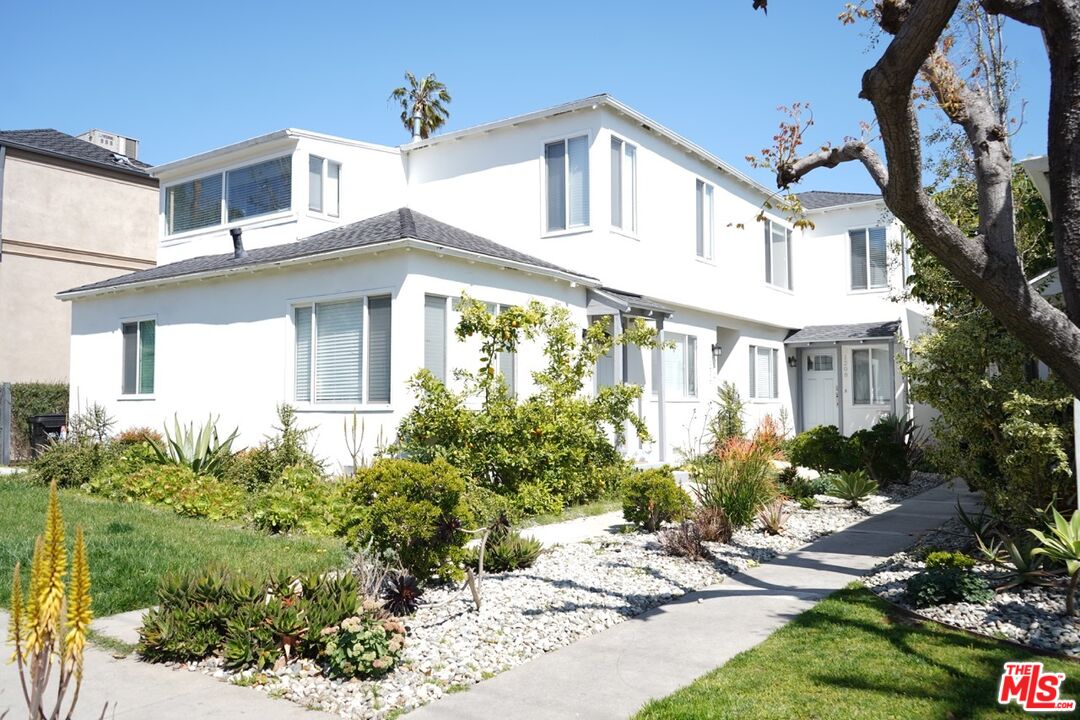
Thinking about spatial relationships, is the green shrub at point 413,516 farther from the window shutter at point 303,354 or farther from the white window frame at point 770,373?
the white window frame at point 770,373

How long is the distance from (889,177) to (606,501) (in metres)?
8.49

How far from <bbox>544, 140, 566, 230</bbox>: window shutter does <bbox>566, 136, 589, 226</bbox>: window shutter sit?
0.57 feet

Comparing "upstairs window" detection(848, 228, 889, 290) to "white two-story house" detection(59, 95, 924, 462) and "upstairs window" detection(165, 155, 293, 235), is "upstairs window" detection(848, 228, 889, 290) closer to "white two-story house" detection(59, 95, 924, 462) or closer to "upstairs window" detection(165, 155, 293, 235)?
"white two-story house" detection(59, 95, 924, 462)

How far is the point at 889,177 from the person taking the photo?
6.03m

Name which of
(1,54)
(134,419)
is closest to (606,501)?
(134,419)

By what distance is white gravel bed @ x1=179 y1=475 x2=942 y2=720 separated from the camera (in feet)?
16.9

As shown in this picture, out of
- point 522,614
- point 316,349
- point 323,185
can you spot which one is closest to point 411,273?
point 316,349

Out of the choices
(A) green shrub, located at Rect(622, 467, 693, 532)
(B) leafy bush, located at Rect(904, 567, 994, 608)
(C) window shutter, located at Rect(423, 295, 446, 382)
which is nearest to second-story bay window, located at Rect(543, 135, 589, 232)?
(C) window shutter, located at Rect(423, 295, 446, 382)

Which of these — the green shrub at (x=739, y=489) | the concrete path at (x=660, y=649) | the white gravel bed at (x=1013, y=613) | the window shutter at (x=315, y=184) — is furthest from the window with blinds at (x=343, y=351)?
the white gravel bed at (x=1013, y=613)

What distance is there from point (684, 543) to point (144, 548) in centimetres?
574

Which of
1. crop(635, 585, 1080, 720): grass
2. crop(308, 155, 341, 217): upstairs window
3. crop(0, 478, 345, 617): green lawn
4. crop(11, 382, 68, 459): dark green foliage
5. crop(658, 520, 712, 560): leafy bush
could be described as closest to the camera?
crop(635, 585, 1080, 720): grass

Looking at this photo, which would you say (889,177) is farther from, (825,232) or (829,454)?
(825,232)

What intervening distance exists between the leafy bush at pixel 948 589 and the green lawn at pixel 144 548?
522 centimetres

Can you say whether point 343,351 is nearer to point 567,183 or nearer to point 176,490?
point 176,490
